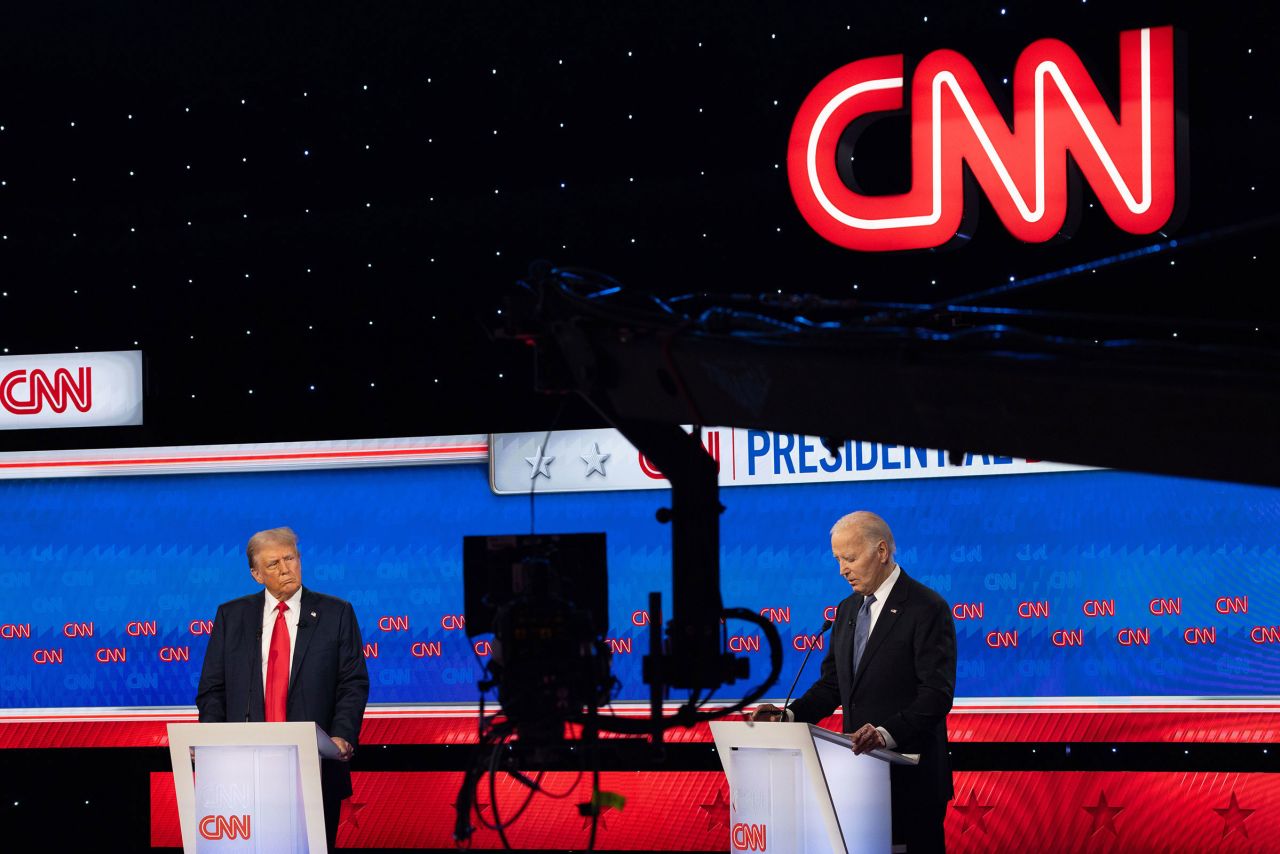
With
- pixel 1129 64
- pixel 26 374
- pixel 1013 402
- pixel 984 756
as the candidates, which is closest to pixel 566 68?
pixel 1129 64

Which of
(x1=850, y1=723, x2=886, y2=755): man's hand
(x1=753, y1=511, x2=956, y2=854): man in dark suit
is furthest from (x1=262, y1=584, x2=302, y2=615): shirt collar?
(x1=850, y1=723, x2=886, y2=755): man's hand

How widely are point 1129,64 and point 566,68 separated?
2641mm

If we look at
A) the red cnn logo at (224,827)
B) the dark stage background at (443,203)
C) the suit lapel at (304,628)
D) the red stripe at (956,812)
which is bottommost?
the red stripe at (956,812)

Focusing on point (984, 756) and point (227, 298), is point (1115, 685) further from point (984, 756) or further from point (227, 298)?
point (227, 298)

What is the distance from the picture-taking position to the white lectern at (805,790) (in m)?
4.71

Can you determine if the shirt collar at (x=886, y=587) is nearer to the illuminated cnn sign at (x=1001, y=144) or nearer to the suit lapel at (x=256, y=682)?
the illuminated cnn sign at (x=1001, y=144)

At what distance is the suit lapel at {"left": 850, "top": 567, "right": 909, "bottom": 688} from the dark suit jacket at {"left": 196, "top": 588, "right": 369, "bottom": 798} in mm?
1919

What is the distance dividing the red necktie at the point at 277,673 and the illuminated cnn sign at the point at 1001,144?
2991 mm

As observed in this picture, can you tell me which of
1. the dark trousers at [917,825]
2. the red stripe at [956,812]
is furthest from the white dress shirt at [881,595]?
the red stripe at [956,812]

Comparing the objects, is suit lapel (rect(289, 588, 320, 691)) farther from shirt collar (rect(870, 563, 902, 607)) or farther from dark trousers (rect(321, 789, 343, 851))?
shirt collar (rect(870, 563, 902, 607))

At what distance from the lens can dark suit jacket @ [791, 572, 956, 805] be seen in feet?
17.0

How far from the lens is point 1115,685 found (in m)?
6.89

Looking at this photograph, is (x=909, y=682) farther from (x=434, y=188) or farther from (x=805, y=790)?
(x=434, y=188)

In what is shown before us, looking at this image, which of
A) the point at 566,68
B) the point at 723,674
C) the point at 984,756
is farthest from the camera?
the point at 566,68
